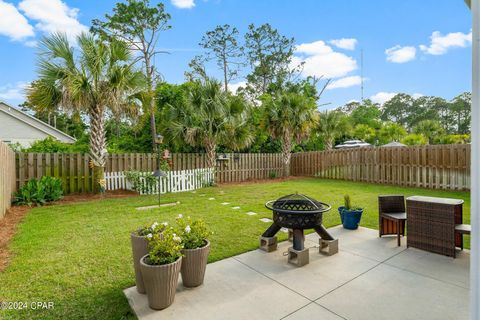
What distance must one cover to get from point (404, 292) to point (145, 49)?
60.1ft

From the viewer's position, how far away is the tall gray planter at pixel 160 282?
84.7 inches

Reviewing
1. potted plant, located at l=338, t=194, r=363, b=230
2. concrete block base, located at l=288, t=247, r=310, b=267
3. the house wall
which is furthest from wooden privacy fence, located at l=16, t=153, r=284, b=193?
the house wall

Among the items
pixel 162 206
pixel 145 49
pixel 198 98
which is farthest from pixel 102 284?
pixel 145 49

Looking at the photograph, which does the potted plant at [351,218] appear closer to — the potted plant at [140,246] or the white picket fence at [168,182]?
the potted plant at [140,246]

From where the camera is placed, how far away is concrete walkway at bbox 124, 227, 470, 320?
2.19 m

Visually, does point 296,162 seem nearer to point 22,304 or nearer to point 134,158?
point 134,158

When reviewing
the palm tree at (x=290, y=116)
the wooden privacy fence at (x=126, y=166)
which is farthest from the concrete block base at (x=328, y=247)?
the palm tree at (x=290, y=116)

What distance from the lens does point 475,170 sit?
113cm

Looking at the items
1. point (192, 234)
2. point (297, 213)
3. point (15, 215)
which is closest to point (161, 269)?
point (192, 234)

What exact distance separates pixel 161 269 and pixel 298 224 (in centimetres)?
168

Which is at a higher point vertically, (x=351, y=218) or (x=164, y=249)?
(x=164, y=249)

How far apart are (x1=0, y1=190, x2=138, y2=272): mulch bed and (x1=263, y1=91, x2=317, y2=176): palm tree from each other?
24.7ft

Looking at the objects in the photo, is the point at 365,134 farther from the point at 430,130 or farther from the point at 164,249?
the point at 164,249

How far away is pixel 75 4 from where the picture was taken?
35.4ft
